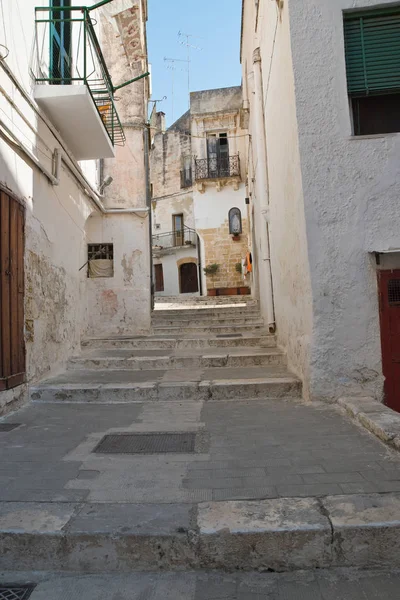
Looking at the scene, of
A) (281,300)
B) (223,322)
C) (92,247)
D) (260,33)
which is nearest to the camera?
(281,300)

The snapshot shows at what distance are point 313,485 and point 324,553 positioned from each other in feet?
1.76

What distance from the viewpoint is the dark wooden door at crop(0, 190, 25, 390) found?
4715 mm

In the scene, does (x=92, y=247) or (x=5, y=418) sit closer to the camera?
(x=5, y=418)

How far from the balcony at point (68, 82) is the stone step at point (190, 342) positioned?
360cm

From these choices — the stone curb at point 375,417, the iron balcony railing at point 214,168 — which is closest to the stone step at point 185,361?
the stone curb at point 375,417

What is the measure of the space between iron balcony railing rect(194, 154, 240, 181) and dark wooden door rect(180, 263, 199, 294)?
7.12 m

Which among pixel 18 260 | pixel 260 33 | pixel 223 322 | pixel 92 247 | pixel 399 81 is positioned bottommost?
pixel 223 322

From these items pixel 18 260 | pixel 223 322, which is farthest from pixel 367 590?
pixel 223 322

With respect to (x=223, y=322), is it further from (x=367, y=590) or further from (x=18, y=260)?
(x=367, y=590)

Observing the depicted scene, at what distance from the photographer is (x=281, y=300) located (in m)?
6.95

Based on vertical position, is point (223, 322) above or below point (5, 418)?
above

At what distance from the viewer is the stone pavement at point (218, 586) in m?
1.95

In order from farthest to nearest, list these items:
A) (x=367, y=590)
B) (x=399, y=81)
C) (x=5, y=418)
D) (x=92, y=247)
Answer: (x=92, y=247)
(x=399, y=81)
(x=5, y=418)
(x=367, y=590)

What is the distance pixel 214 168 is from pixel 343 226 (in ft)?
67.1
